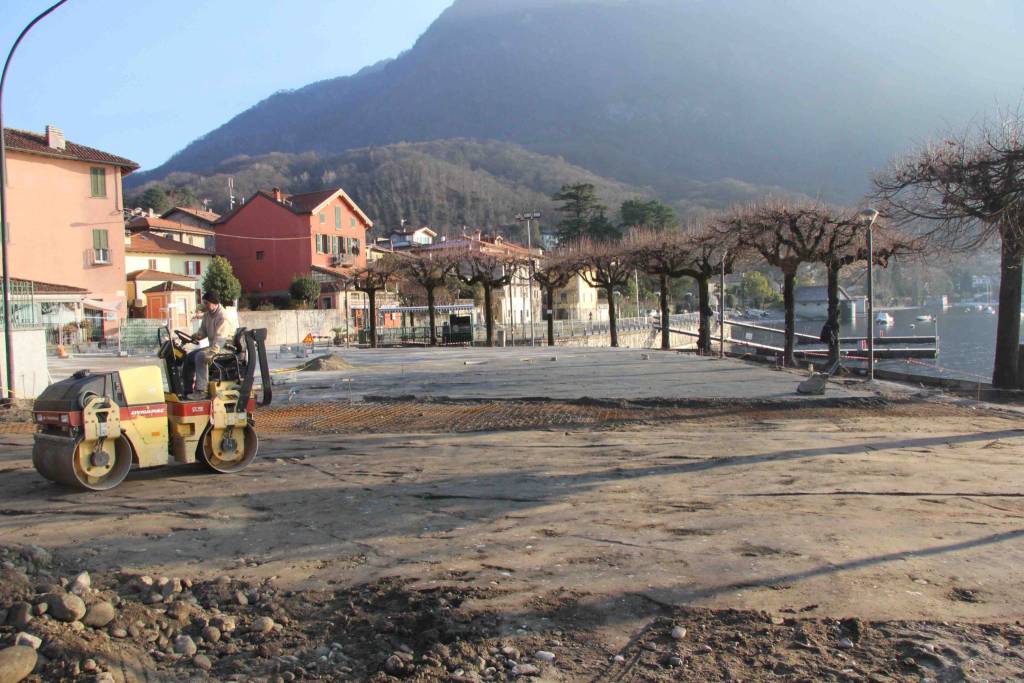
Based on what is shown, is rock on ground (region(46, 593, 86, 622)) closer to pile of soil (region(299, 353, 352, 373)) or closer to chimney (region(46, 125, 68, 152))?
pile of soil (region(299, 353, 352, 373))


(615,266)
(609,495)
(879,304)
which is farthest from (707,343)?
(879,304)

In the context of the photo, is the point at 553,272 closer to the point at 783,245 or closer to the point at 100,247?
the point at 783,245

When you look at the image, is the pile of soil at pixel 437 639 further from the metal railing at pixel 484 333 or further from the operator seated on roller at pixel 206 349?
the metal railing at pixel 484 333

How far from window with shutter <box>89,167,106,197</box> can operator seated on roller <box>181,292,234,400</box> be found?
39.4 m

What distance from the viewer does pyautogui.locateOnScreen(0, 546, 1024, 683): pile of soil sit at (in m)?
4.06

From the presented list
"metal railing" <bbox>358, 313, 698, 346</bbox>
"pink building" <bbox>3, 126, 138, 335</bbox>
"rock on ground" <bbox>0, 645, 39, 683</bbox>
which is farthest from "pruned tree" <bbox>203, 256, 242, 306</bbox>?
"rock on ground" <bbox>0, 645, 39, 683</bbox>

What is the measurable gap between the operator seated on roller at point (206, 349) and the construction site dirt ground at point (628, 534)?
107cm

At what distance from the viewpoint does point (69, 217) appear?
41.4m

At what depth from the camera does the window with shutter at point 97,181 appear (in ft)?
138

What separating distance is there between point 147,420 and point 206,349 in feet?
3.15

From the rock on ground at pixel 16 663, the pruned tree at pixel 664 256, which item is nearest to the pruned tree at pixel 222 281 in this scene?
the pruned tree at pixel 664 256

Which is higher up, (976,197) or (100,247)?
(100,247)

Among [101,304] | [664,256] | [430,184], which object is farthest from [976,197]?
[430,184]

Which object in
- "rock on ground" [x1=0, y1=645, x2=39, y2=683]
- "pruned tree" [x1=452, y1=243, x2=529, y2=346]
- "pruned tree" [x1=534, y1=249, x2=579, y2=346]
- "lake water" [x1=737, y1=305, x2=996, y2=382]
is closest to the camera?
"rock on ground" [x1=0, y1=645, x2=39, y2=683]
